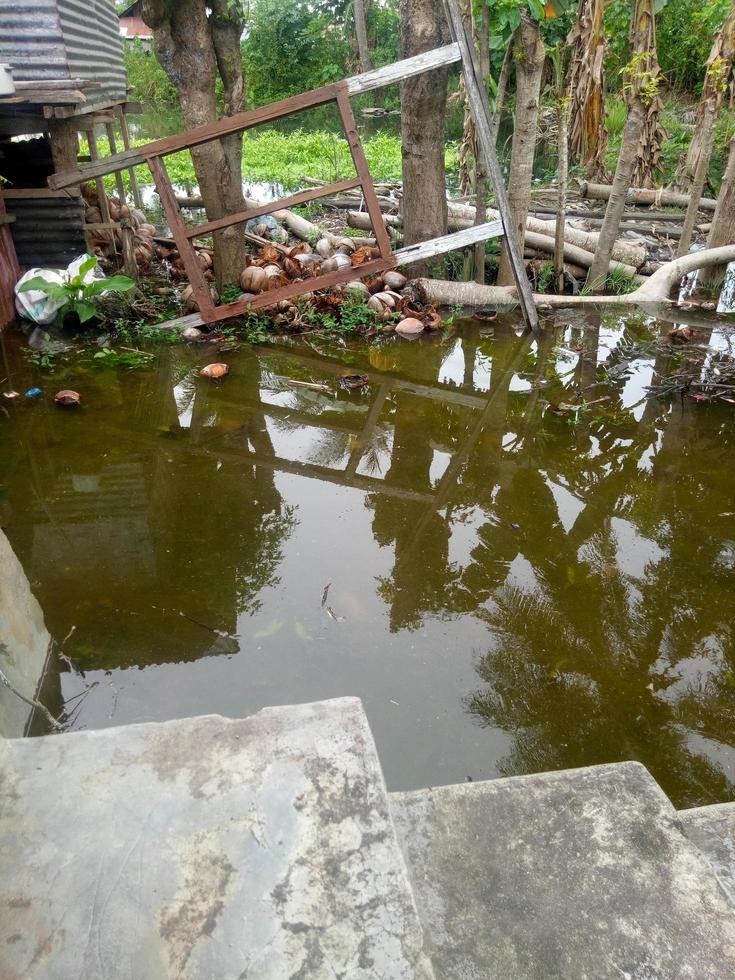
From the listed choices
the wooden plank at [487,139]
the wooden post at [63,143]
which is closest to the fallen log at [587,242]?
the wooden plank at [487,139]

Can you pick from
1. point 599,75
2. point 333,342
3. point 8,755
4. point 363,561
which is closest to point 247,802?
point 8,755

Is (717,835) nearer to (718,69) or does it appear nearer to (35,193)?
(718,69)

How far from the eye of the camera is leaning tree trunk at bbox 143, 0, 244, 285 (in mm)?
5848

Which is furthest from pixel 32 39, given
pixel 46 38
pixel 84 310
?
pixel 84 310

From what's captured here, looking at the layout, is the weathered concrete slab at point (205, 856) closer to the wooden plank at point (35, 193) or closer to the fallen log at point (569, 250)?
the wooden plank at point (35, 193)

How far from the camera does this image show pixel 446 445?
4.75 metres

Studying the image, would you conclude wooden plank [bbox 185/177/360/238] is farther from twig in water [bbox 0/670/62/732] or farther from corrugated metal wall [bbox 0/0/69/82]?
twig in water [bbox 0/670/62/732]

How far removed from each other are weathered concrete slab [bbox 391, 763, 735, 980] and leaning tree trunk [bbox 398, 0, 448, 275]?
6.32 metres

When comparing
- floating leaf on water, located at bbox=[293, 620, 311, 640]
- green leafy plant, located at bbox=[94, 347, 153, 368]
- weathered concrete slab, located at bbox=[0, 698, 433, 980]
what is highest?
weathered concrete slab, located at bbox=[0, 698, 433, 980]

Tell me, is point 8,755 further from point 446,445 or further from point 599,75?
point 599,75

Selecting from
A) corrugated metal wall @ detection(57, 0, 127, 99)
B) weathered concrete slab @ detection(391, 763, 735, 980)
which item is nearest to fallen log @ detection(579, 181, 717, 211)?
corrugated metal wall @ detection(57, 0, 127, 99)

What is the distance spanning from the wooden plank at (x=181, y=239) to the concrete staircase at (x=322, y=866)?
5049mm

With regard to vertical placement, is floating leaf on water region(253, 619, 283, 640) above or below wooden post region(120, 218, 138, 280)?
below

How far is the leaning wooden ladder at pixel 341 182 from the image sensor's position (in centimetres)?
572
